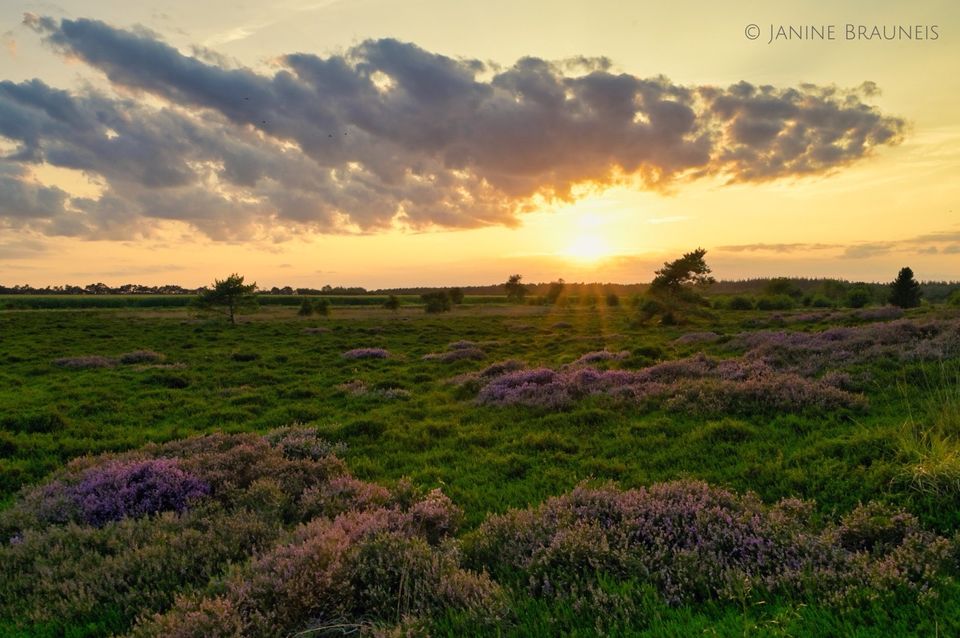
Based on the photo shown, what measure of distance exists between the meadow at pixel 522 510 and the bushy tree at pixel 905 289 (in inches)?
2138

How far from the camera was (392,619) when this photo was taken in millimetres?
4668

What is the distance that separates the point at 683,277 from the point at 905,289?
33111mm

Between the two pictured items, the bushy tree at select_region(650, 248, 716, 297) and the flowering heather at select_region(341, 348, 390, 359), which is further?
the bushy tree at select_region(650, 248, 716, 297)

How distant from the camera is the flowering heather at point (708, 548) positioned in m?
4.58

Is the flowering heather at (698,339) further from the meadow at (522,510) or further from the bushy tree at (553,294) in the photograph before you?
the bushy tree at (553,294)

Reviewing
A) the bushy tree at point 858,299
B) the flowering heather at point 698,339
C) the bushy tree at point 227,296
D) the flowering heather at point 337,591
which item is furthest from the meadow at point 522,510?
the bushy tree at point 858,299

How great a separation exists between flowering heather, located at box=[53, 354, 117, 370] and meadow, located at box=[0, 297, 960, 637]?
11.4 meters

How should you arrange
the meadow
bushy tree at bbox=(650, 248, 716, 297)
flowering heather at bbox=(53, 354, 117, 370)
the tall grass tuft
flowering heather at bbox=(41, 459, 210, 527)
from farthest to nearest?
bushy tree at bbox=(650, 248, 716, 297) → flowering heather at bbox=(53, 354, 117, 370) → flowering heather at bbox=(41, 459, 210, 527) → the tall grass tuft → the meadow

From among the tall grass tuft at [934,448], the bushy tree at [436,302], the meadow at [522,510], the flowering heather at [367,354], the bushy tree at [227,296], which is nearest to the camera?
the meadow at [522,510]

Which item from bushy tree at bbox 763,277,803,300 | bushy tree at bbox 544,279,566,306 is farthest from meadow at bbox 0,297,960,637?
bushy tree at bbox 544,279,566,306

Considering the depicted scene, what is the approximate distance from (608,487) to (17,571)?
814 centimetres

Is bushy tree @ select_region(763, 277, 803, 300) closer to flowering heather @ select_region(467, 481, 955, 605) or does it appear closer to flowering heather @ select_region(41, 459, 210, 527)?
flowering heather @ select_region(467, 481, 955, 605)

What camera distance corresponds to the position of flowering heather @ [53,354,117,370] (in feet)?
87.5

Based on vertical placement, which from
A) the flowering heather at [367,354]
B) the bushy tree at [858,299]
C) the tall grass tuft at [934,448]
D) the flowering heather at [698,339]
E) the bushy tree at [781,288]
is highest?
the bushy tree at [781,288]
